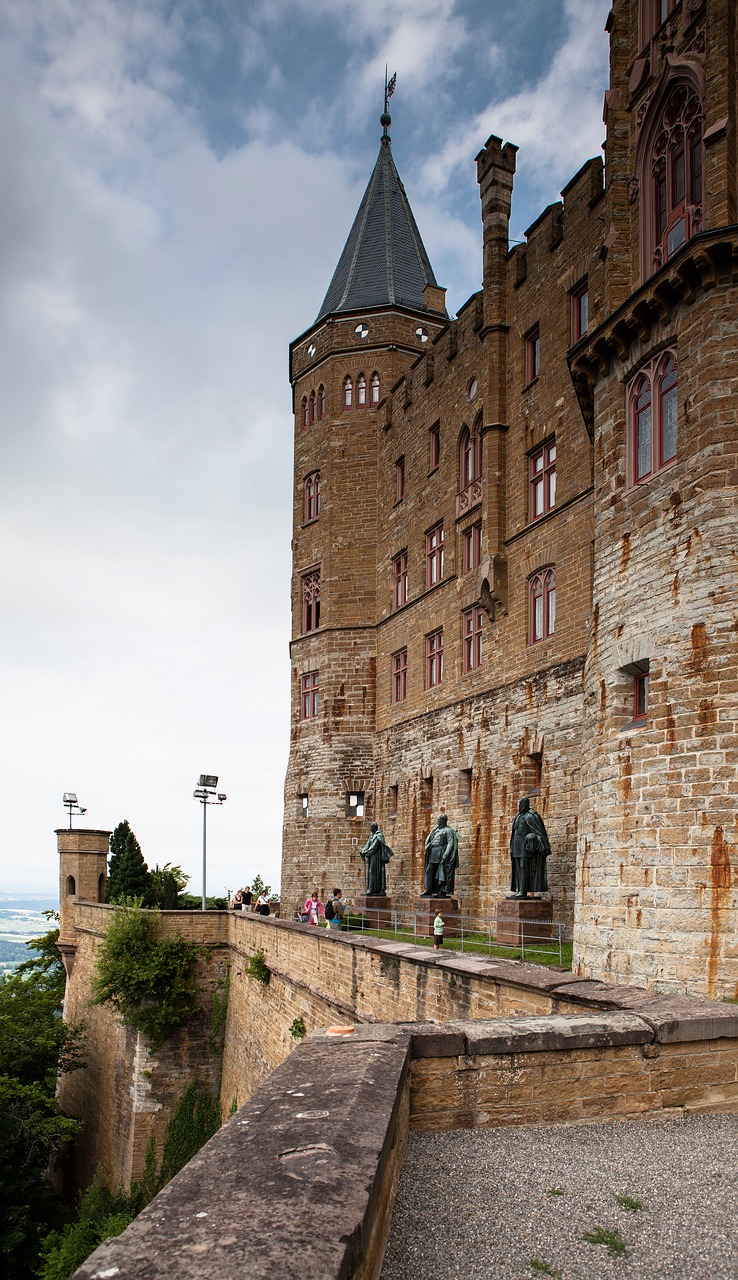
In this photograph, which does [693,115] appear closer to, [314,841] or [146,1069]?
[314,841]

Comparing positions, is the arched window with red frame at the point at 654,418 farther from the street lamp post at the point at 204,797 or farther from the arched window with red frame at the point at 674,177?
the street lamp post at the point at 204,797

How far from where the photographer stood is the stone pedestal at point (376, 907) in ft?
82.6

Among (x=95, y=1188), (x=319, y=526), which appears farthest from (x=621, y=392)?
(x=95, y=1188)

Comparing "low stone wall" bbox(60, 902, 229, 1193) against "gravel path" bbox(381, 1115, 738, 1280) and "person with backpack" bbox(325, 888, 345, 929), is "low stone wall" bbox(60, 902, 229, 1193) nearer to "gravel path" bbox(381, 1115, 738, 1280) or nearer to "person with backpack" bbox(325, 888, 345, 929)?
"person with backpack" bbox(325, 888, 345, 929)

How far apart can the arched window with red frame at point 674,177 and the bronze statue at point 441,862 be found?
1213 centimetres

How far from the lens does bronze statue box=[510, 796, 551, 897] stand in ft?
57.2

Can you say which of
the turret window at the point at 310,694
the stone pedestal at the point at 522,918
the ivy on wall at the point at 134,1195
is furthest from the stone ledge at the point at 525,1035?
the turret window at the point at 310,694

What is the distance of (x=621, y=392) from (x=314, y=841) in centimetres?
2091

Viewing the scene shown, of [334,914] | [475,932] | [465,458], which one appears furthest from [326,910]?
[465,458]

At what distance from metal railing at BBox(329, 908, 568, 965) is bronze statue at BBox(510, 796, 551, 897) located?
0.69 m

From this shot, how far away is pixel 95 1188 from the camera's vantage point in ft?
89.4

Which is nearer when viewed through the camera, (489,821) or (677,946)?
(677,946)

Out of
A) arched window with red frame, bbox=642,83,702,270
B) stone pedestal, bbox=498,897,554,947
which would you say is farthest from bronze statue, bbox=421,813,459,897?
arched window with red frame, bbox=642,83,702,270

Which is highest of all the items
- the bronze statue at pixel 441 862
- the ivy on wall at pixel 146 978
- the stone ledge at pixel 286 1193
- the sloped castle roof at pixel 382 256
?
the sloped castle roof at pixel 382 256
